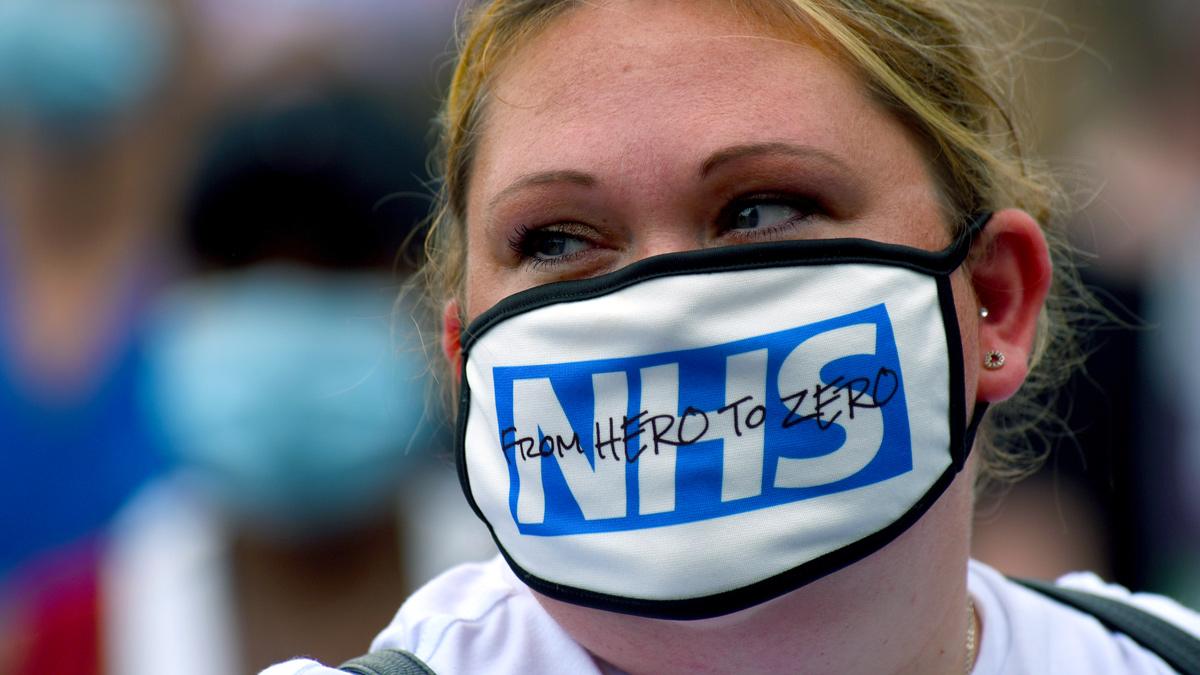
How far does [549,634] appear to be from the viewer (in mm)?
2178

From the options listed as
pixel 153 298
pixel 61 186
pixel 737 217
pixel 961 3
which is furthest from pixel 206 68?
pixel 737 217

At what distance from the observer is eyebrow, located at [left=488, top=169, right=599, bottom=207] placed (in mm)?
2059

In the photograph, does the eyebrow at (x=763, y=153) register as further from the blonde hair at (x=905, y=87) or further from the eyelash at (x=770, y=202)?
the blonde hair at (x=905, y=87)

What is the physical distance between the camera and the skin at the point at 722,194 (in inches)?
78.6

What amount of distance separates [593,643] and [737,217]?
26.0 inches

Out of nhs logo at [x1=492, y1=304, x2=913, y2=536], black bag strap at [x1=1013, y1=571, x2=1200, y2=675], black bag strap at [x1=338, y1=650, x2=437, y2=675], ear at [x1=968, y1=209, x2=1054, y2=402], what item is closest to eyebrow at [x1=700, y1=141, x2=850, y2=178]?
nhs logo at [x1=492, y1=304, x2=913, y2=536]

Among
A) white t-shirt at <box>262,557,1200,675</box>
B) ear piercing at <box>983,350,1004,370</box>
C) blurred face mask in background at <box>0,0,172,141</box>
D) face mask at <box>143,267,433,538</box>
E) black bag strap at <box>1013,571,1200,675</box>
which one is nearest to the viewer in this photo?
white t-shirt at <box>262,557,1200,675</box>

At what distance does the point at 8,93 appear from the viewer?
17.9 feet

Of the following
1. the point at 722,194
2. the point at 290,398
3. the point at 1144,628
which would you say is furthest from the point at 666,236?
the point at 290,398

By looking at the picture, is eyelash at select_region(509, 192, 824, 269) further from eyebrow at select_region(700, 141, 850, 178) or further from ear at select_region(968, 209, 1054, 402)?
ear at select_region(968, 209, 1054, 402)

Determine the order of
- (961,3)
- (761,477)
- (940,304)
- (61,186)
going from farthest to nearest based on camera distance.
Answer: (61,186), (961,3), (940,304), (761,477)

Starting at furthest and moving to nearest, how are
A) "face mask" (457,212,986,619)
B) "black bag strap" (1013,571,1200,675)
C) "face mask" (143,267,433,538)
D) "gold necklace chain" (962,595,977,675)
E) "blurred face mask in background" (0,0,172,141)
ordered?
"blurred face mask in background" (0,0,172,141), "face mask" (143,267,433,538), "black bag strap" (1013,571,1200,675), "gold necklace chain" (962,595,977,675), "face mask" (457,212,986,619)

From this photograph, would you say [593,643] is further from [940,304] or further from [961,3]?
[961,3]

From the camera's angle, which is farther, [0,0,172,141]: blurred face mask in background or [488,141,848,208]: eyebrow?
[0,0,172,141]: blurred face mask in background
